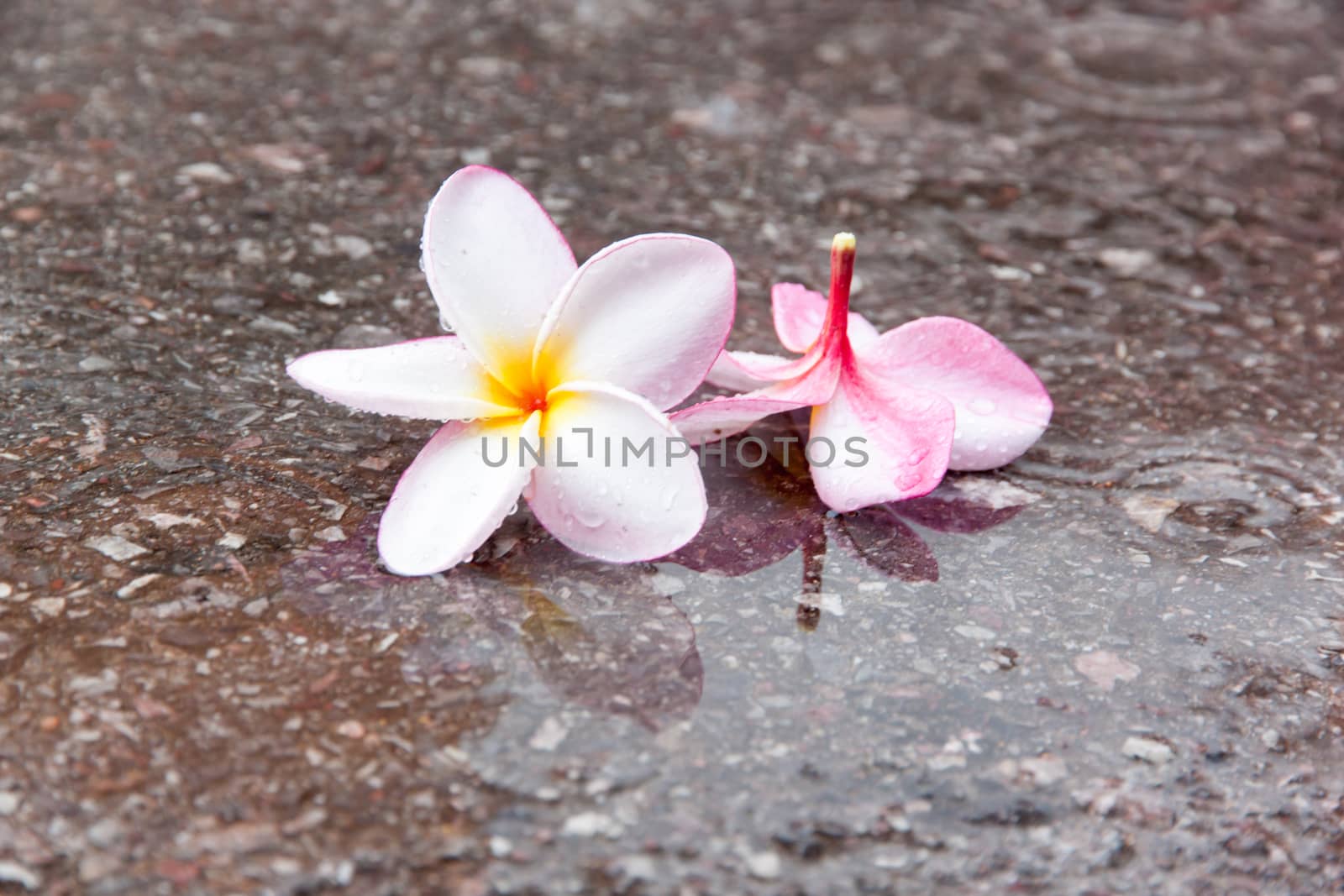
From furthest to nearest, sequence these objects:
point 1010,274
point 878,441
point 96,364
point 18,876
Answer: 1. point 1010,274
2. point 96,364
3. point 878,441
4. point 18,876

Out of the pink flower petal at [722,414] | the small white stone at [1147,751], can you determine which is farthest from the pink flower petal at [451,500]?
the small white stone at [1147,751]

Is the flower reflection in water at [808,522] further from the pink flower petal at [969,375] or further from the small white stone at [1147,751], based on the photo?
the small white stone at [1147,751]

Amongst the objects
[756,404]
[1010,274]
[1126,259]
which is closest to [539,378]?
[756,404]

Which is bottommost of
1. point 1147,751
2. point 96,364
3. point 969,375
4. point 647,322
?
point 1147,751

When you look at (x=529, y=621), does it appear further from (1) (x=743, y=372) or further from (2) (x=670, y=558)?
(1) (x=743, y=372)

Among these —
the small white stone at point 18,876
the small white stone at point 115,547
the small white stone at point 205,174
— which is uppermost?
the small white stone at point 205,174

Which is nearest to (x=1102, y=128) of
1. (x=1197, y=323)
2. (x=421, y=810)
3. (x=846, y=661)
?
(x=1197, y=323)

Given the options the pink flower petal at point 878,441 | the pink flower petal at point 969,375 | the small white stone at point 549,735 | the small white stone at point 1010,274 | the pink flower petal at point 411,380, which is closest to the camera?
the small white stone at point 549,735

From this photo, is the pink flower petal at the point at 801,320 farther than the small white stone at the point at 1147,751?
Yes

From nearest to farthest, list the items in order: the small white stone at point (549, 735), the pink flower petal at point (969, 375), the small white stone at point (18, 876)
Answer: the small white stone at point (18, 876), the small white stone at point (549, 735), the pink flower petal at point (969, 375)
